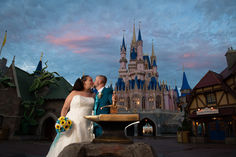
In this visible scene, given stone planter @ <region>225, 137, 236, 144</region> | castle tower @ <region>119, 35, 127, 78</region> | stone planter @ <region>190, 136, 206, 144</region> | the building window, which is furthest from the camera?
castle tower @ <region>119, 35, 127, 78</region>

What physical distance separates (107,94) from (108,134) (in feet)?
4.52

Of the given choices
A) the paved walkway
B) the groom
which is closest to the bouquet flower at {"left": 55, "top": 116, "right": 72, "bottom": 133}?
the groom

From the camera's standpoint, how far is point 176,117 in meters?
37.0

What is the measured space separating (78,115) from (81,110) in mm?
142

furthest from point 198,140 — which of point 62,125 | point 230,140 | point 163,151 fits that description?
point 62,125

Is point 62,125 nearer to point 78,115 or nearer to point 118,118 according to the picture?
point 78,115

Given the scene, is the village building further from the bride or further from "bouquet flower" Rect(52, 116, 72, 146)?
"bouquet flower" Rect(52, 116, 72, 146)

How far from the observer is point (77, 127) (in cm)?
376

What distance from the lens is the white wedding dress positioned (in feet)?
11.6

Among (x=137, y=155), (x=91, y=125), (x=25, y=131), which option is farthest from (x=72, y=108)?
(x=25, y=131)

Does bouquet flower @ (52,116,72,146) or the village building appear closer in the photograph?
bouquet flower @ (52,116,72,146)

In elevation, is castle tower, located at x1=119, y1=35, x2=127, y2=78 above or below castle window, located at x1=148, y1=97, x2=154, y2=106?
above

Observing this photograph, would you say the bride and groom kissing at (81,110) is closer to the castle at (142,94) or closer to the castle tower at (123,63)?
the castle at (142,94)

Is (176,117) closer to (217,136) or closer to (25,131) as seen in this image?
(217,136)
